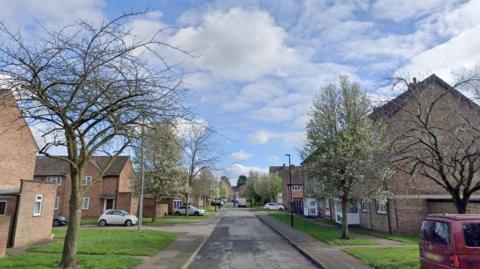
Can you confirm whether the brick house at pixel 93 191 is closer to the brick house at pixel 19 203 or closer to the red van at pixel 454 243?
the brick house at pixel 19 203

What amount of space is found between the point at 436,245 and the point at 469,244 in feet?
2.51

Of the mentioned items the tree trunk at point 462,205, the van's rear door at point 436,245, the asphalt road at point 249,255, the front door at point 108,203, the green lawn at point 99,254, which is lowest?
the asphalt road at point 249,255

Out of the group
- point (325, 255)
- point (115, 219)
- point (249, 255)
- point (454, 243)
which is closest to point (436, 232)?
point (454, 243)

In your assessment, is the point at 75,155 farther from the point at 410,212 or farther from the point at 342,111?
the point at 410,212

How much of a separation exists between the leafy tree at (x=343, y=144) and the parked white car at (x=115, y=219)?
19037 mm

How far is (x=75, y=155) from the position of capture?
1162 centimetres

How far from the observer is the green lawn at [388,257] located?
1230cm

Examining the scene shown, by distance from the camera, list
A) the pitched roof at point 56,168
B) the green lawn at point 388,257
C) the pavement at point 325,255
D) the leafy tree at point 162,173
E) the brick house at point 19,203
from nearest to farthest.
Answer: the green lawn at point 388,257 → the pavement at point 325,255 → the brick house at point 19,203 → the leafy tree at point 162,173 → the pitched roof at point 56,168

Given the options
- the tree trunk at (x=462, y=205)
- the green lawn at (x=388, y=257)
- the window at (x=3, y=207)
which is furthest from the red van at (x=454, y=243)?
the window at (x=3, y=207)

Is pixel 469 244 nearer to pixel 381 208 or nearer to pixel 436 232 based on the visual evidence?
pixel 436 232

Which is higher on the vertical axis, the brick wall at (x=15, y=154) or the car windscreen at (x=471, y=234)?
the brick wall at (x=15, y=154)

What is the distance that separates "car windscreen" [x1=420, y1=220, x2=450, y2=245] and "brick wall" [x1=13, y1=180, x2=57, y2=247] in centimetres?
1739

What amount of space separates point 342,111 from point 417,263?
10.9 meters

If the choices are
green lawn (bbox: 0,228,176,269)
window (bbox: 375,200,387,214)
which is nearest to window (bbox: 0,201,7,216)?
green lawn (bbox: 0,228,176,269)
